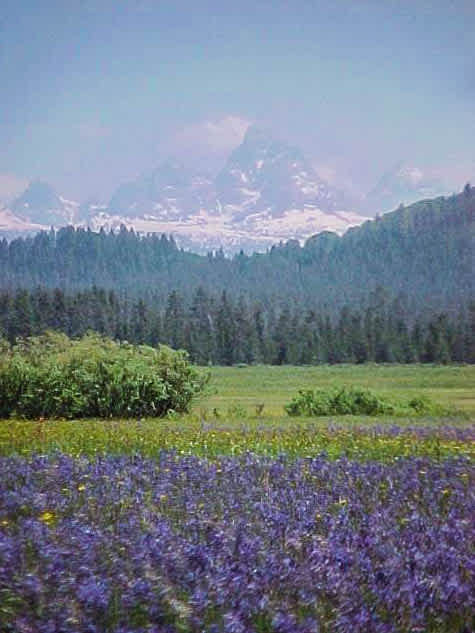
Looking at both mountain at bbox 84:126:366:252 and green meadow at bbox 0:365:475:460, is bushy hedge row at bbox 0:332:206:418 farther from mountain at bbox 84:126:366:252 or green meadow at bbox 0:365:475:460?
mountain at bbox 84:126:366:252

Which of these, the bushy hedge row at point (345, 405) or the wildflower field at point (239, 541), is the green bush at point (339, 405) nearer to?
the bushy hedge row at point (345, 405)

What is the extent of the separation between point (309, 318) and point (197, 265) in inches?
1347

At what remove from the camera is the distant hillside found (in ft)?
145

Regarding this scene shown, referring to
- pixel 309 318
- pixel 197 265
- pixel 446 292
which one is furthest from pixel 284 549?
pixel 197 265

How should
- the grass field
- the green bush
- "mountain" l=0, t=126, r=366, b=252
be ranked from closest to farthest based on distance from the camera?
the green bush → the grass field → "mountain" l=0, t=126, r=366, b=252

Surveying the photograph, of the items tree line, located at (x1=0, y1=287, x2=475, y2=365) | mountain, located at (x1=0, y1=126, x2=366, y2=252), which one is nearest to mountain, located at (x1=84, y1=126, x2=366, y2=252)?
mountain, located at (x1=0, y1=126, x2=366, y2=252)

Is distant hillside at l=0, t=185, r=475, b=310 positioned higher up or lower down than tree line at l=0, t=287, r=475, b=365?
higher up

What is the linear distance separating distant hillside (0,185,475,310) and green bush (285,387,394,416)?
54.2 ft

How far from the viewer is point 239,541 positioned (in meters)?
4.90

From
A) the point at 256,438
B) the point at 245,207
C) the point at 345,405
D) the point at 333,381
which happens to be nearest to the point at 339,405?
the point at 345,405

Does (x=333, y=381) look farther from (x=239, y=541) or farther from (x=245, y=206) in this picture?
(x=245, y=206)

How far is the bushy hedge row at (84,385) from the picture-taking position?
1805cm

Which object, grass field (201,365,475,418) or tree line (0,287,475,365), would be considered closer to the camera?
grass field (201,365,475,418)

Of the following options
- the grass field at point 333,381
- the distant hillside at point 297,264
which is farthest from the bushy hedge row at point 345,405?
the distant hillside at point 297,264
